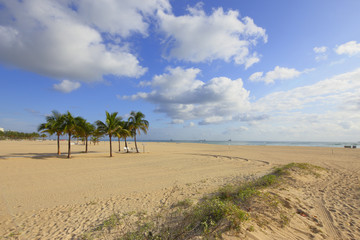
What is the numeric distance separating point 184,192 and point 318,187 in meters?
6.52

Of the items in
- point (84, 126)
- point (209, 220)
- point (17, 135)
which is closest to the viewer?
point (209, 220)

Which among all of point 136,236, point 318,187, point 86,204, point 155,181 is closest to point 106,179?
point 155,181

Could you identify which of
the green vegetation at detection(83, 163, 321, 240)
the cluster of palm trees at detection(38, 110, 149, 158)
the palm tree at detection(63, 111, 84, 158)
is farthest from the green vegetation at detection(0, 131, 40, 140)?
the green vegetation at detection(83, 163, 321, 240)

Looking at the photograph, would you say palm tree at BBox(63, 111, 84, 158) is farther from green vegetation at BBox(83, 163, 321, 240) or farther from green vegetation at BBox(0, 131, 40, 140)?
green vegetation at BBox(0, 131, 40, 140)

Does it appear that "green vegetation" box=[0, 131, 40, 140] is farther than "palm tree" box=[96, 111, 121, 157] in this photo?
Yes

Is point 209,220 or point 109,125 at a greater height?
point 109,125

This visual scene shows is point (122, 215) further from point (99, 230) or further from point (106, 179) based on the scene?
point (106, 179)

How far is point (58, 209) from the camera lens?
253 inches

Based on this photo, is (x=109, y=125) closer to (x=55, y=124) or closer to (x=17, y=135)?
(x=55, y=124)

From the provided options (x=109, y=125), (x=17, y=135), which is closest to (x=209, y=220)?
(x=109, y=125)

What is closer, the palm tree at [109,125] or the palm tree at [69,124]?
the palm tree at [69,124]

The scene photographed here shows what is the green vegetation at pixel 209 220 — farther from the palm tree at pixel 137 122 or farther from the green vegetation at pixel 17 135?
the green vegetation at pixel 17 135

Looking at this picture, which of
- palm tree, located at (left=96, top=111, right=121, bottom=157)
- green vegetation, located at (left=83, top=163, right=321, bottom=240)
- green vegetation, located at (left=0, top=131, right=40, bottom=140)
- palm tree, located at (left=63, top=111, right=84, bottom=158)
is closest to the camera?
green vegetation, located at (left=83, top=163, right=321, bottom=240)

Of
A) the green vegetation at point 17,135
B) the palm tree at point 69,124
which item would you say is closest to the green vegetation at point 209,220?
the palm tree at point 69,124
